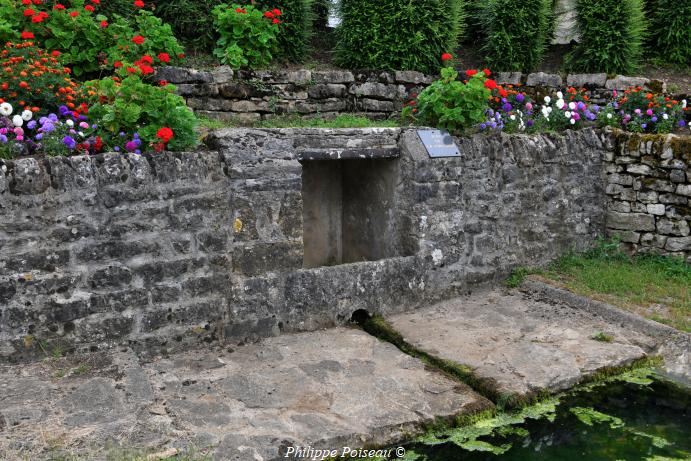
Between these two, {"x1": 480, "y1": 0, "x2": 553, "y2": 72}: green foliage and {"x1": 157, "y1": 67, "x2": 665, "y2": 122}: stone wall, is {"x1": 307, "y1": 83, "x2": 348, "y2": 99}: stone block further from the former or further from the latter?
{"x1": 480, "y1": 0, "x2": 553, "y2": 72}: green foliage

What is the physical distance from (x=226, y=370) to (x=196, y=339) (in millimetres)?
467

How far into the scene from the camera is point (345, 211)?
6699 millimetres

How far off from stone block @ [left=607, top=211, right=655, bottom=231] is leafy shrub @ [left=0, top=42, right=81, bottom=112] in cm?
572

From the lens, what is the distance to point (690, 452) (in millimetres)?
3730

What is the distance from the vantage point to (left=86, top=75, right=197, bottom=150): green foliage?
177 inches

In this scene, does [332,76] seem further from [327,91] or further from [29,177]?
[29,177]

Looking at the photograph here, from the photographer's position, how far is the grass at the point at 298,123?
6.16 meters

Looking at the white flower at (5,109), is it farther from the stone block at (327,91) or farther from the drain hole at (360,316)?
the stone block at (327,91)

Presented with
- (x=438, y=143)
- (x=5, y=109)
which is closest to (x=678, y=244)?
(x=438, y=143)

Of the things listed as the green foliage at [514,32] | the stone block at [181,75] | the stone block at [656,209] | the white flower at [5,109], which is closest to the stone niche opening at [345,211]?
the stone block at [181,75]

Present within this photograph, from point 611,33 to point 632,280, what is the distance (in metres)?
4.32

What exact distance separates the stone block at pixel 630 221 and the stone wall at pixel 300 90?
1.85m

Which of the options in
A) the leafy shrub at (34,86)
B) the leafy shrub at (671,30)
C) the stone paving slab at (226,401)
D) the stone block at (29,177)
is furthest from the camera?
the leafy shrub at (671,30)

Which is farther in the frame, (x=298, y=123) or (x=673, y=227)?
(x=673, y=227)
